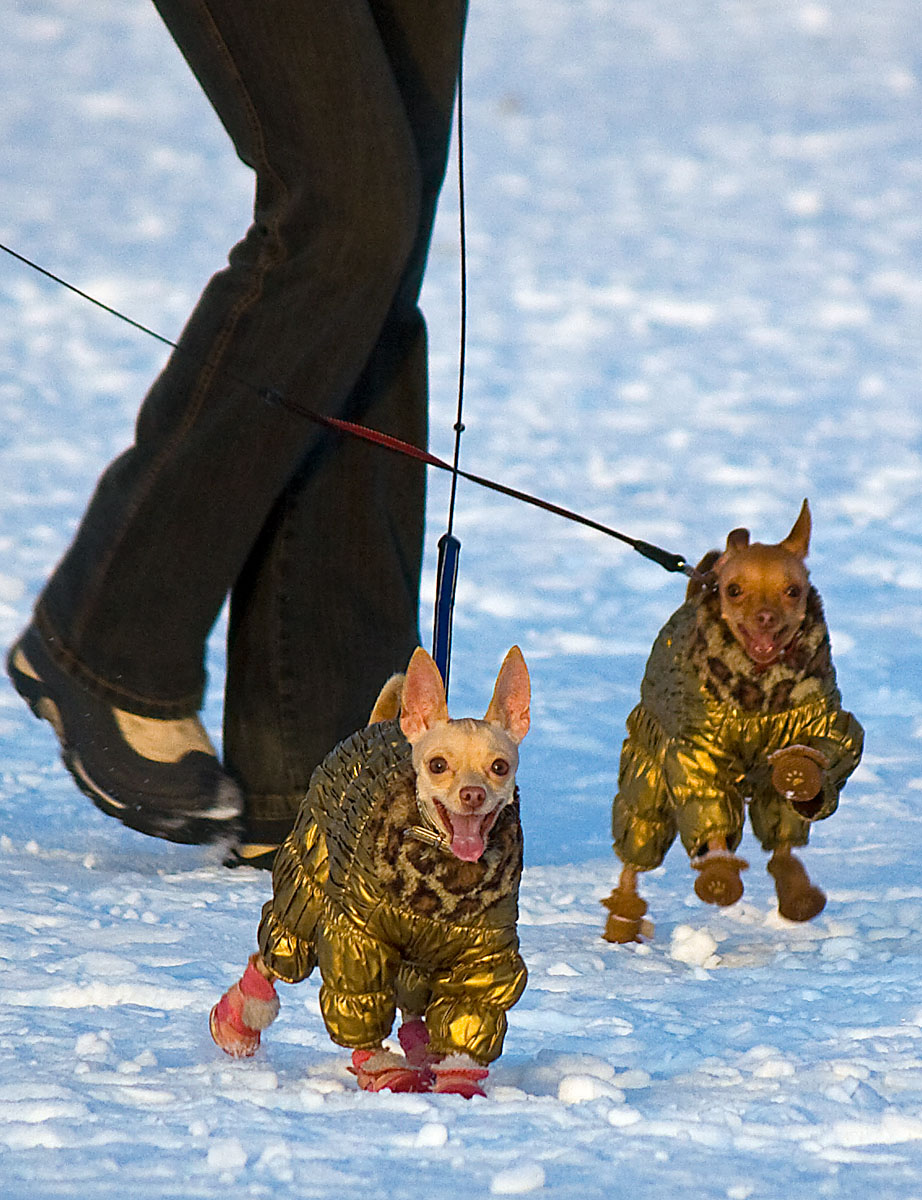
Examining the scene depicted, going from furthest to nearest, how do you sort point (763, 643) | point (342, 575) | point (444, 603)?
1. point (342, 575)
2. point (763, 643)
3. point (444, 603)

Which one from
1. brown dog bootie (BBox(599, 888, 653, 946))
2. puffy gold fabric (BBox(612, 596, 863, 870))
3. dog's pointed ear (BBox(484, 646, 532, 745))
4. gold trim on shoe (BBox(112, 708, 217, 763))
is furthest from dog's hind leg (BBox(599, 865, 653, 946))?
dog's pointed ear (BBox(484, 646, 532, 745))

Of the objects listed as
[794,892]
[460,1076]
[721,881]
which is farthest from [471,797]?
[794,892]

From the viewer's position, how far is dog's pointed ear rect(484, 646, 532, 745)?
5.16 feet

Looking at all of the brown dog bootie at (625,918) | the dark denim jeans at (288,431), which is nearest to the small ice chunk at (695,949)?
the brown dog bootie at (625,918)

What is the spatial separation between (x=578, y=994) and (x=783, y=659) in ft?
1.24

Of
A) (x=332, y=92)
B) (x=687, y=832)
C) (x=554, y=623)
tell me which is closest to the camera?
(x=687, y=832)

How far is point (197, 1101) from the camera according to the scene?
152 centimetres

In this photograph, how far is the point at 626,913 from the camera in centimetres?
215

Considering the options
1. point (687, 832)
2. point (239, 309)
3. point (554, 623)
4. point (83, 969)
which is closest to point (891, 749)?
point (554, 623)

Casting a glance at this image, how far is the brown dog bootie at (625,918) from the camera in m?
2.14

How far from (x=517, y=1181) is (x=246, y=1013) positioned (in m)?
0.38

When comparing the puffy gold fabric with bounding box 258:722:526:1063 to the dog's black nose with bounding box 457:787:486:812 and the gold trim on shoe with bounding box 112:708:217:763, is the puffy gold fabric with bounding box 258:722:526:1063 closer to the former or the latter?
the dog's black nose with bounding box 457:787:486:812

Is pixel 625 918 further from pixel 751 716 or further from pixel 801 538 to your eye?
pixel 801 538

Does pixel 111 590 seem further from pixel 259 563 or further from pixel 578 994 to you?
pixel 578 994
